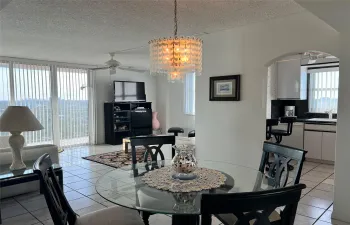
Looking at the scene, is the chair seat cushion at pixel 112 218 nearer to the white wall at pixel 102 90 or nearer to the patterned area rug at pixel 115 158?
the patterned area rug at pixel 115 158

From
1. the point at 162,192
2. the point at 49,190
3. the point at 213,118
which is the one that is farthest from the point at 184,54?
the point at 213,118

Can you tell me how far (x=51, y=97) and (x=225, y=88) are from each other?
16.5 feet

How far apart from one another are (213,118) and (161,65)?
1.86 m

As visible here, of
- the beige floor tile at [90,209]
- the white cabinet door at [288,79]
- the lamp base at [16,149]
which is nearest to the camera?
the beige floor tile at [90,209]

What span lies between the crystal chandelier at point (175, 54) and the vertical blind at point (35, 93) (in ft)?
16.7

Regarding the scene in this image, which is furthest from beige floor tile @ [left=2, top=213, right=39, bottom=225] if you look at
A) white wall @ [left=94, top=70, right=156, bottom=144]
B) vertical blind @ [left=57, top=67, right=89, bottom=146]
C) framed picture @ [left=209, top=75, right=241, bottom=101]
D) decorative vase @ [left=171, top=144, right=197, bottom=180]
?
white wall @ [left=94, top=70, right=156, bottom=144]

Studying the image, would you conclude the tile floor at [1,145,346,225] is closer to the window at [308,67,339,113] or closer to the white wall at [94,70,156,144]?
the window at [308,67,339,113]

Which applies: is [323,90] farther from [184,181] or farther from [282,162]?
[184,181]

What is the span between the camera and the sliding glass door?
6.23 m

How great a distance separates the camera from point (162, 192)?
176 cm

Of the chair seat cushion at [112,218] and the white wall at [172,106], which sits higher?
the white wall at [172,106]

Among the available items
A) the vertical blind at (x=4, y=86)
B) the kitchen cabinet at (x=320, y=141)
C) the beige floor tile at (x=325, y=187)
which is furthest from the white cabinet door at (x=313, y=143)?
the vertical blind at (x=4, y=86)

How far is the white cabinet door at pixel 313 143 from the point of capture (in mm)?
5274

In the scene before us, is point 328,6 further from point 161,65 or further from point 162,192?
point 162,192
